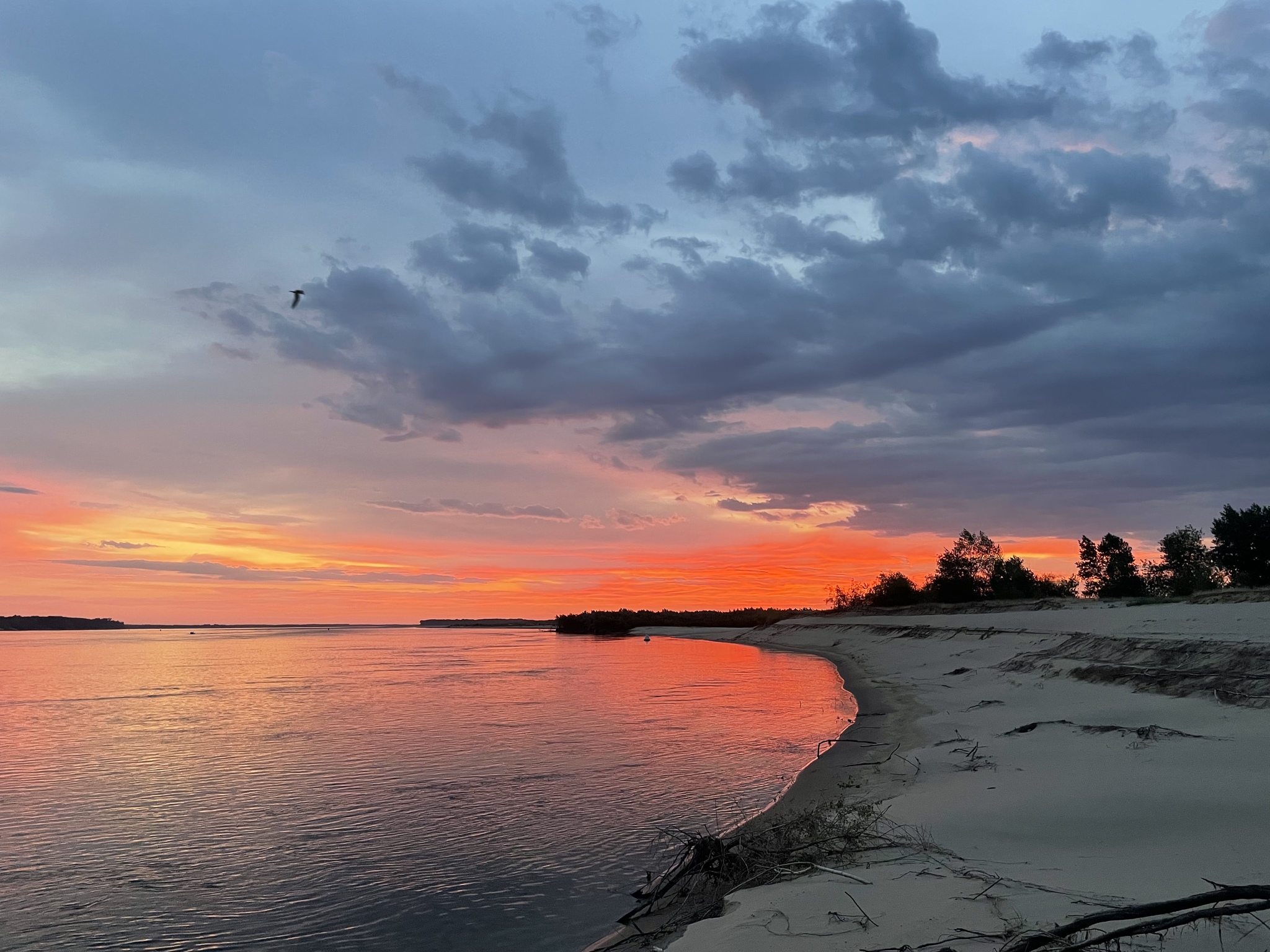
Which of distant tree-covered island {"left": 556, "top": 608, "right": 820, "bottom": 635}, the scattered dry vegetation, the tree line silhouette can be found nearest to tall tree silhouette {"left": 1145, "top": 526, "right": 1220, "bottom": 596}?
the tree line silhouette

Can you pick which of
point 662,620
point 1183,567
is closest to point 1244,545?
point 1183,567

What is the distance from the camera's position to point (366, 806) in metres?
12.4

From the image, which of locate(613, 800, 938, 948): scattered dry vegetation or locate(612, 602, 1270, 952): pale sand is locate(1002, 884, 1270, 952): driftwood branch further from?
locate(613, 800, 938, 948): scattered dry vegetation

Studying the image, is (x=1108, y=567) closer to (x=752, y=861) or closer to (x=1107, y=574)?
(x=1107, y=574)

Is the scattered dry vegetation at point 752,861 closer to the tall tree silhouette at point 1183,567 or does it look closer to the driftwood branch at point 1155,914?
the driftwood branch at point 1155,914

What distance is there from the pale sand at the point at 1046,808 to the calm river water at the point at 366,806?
2079 mm

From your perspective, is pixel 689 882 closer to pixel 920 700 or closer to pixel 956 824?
pixel 956 824

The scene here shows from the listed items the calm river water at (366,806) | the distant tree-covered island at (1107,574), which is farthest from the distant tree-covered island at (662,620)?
the calm river water at (366,806)

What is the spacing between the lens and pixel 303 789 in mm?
13680

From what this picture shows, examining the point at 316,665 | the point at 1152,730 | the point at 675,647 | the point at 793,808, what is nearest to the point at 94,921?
the point at 793,808

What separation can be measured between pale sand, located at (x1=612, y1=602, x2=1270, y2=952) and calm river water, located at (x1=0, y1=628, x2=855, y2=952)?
2079mm

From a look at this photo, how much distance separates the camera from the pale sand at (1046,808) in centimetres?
552

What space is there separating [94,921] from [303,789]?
5.80 metres

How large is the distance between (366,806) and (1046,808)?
977 cm
